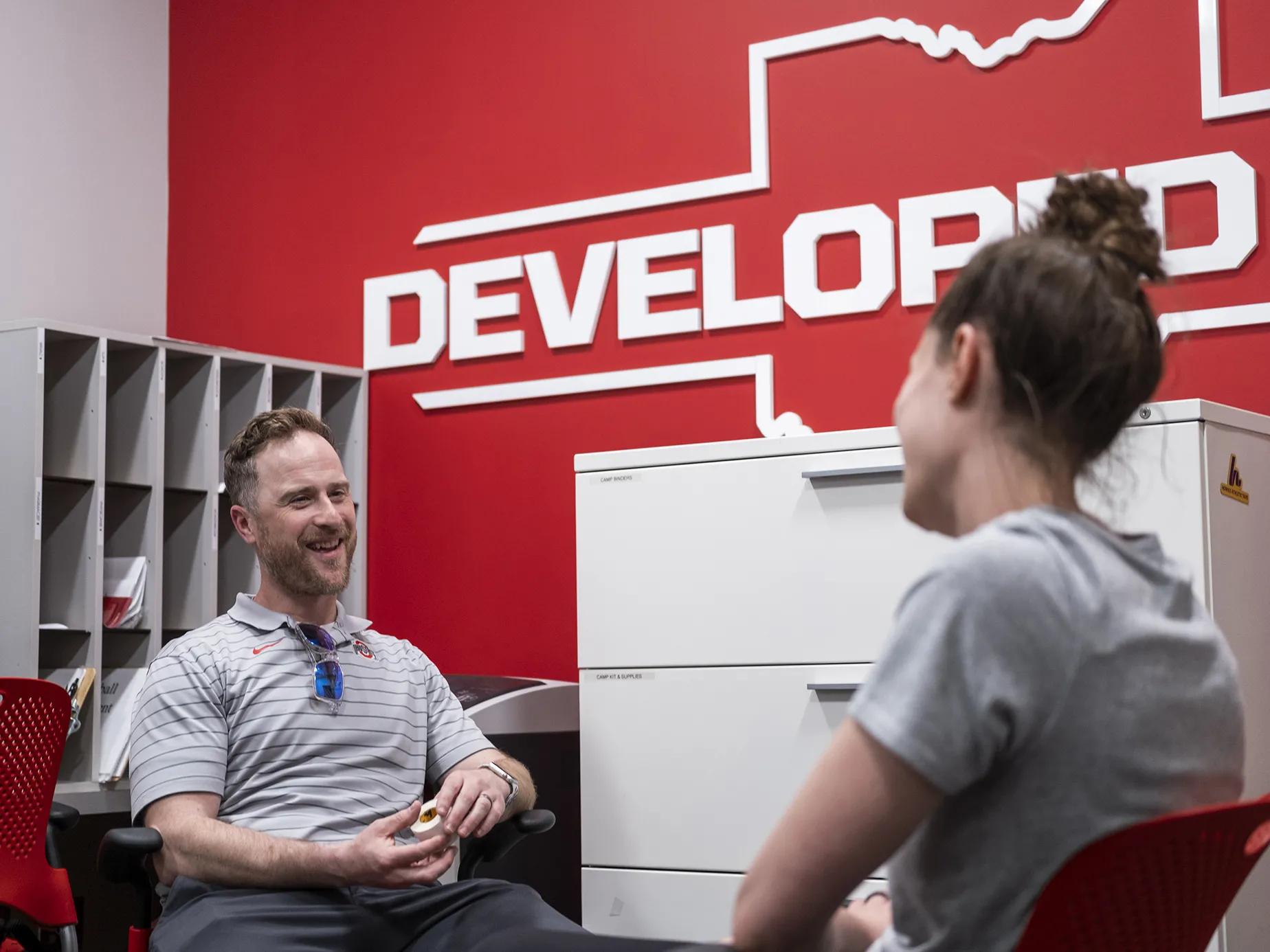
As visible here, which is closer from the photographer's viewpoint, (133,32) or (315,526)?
(315,526)

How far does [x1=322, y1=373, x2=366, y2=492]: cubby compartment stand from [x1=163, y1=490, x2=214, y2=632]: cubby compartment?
1.54ft

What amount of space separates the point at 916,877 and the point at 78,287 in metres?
3.82

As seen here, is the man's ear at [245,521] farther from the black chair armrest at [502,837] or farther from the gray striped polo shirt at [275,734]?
the black chair armrest at [502,837]

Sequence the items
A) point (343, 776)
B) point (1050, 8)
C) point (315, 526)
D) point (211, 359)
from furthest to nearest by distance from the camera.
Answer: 1. point (211, 359)
2. point (1050, 8)
3. point (315, 526)
4. point (343, 776)

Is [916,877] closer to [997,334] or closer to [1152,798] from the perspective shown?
[1152,798]

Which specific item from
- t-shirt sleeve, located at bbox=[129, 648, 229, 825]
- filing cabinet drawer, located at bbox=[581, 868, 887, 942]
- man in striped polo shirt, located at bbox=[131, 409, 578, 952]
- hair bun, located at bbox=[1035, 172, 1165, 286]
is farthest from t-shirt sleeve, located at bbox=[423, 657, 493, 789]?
hair bun, located at bbox=[1035, 172, 1165, 286]

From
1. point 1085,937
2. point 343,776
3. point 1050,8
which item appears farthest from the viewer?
point 1050,8

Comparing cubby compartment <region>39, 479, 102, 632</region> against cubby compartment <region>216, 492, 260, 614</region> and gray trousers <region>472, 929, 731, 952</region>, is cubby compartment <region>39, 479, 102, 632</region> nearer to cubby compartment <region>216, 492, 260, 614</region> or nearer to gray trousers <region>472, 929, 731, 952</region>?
cubby compartment <region>216, 492, 260, 614</region>

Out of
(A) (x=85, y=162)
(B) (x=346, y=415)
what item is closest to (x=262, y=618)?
(B) (x=346, y=415)

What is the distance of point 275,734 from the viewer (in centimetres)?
224

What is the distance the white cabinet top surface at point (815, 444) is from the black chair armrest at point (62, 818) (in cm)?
114

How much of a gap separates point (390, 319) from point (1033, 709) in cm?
341

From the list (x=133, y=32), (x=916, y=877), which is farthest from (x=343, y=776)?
(x=133, y=32)

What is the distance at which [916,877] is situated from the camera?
94 cm
